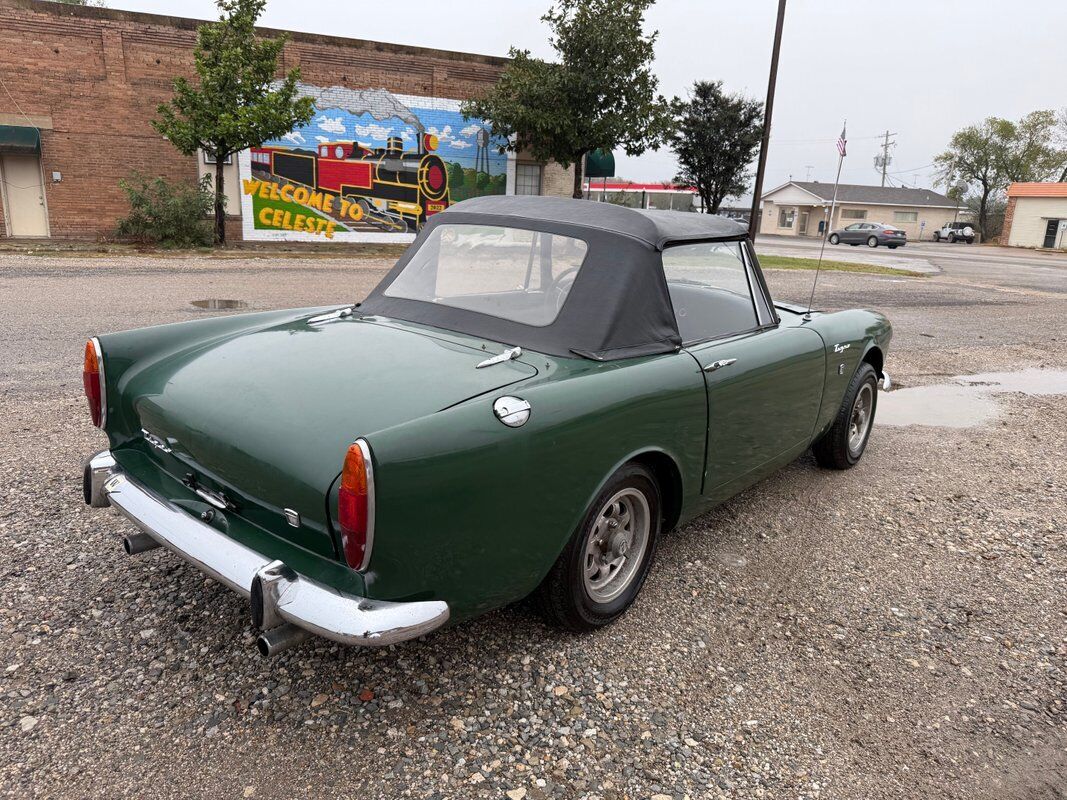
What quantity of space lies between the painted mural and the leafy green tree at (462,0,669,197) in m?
2.87

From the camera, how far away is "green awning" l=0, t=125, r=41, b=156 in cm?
2020

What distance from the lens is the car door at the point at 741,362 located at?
3270 mm

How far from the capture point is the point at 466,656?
2.74 metres

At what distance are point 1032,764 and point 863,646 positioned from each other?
2.21ft

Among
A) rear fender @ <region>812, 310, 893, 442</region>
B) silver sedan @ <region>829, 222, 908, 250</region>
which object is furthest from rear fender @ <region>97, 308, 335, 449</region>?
silver sedan @ <region>829, 222, 908, 250</region>

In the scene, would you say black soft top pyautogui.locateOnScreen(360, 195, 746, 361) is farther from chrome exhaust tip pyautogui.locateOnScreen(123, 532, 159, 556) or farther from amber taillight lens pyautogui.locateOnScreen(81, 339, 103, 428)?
chrome exhaust tip pyautogui.locateOnScreen(123, 532, 159, 556)

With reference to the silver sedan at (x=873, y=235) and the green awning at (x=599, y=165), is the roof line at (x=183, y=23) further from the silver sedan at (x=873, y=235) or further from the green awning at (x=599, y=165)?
the silver sedan at (x=873, y=235)

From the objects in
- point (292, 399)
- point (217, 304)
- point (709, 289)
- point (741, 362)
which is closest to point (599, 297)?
point (741, 362)

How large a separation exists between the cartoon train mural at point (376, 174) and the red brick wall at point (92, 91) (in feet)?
9.02

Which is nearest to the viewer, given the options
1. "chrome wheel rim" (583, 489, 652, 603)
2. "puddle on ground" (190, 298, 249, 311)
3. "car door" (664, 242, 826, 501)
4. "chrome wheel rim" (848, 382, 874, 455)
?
"chrome wheel rim" (583, 489, 652, 603)

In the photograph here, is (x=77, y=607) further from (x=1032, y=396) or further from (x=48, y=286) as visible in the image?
(x=48, y=286)

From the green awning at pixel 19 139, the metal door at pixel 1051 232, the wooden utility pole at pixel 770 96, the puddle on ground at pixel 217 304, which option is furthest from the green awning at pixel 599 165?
the metal door at pixel 1051 232

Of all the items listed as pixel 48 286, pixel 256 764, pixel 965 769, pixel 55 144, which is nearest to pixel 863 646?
pixel 965 769

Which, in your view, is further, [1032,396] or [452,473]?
[1032,396]
